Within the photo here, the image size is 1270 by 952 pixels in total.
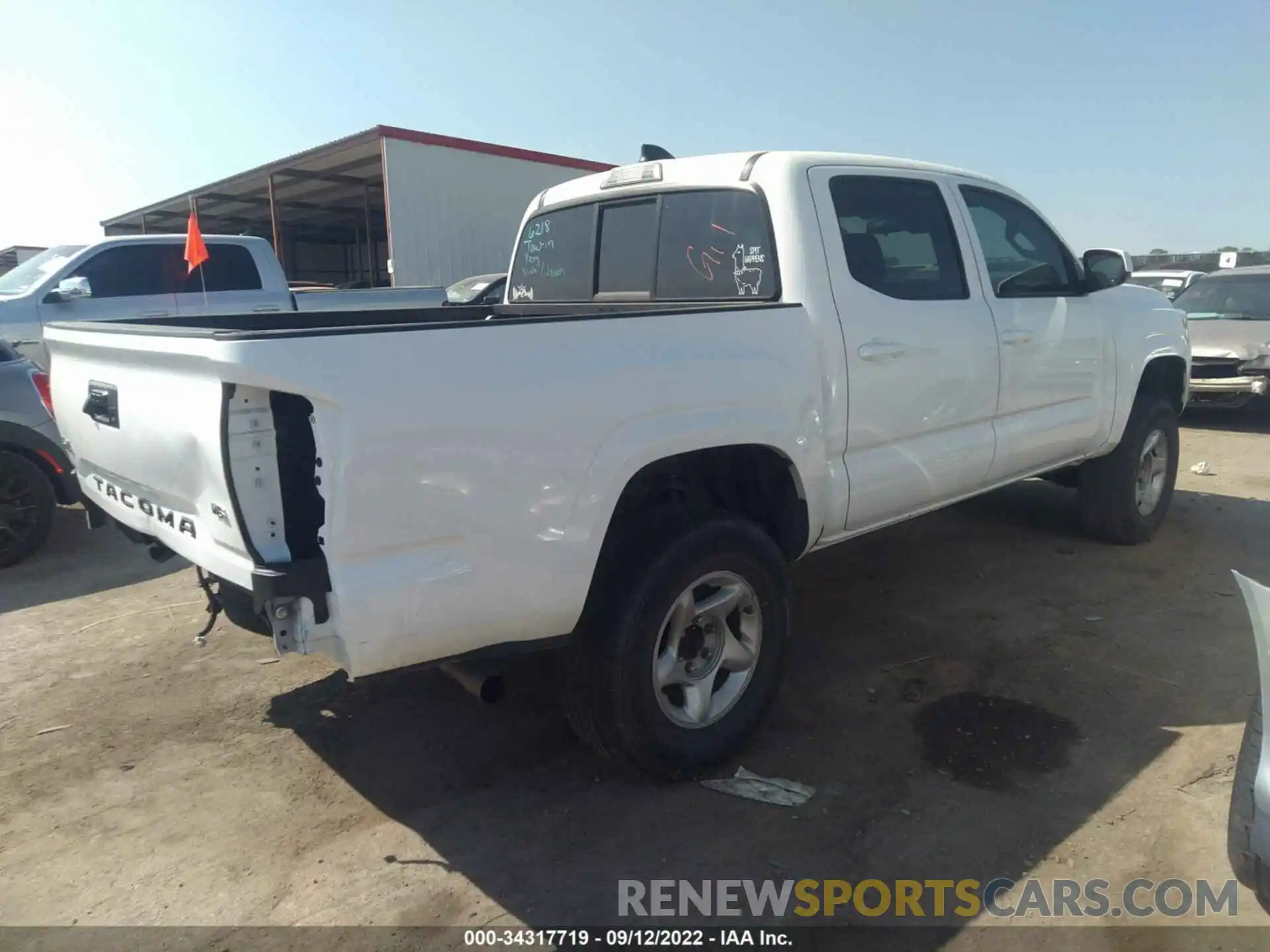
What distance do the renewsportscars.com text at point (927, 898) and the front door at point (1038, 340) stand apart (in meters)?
2.16

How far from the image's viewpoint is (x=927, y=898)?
99.7 inches

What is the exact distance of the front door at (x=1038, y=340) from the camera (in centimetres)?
421

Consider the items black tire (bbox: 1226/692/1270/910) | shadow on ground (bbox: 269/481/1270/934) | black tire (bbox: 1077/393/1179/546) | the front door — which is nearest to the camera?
black tire (bbox: 1226/692/1270/910)

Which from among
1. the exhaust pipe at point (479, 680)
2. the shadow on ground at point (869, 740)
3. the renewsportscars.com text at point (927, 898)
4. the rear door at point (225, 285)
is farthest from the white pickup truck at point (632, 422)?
the rear door at point (225, 285)

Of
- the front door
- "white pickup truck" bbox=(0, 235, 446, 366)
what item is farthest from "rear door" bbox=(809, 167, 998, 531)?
"white pickup truck" bbox=(0, 235, 446, 366)

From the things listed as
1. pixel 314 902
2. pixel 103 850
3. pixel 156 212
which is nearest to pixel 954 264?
pixel 314 902

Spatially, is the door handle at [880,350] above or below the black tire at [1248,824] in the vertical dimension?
above

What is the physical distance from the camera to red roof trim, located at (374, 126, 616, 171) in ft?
51.0

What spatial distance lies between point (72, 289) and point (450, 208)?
29.7ft

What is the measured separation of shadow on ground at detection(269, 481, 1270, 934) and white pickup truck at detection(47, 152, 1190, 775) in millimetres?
334

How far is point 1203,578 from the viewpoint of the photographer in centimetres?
504

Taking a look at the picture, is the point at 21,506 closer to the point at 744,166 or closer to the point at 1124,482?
the point at 744,166

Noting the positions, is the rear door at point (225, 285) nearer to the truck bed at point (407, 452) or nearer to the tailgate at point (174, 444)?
the tailgate at point (174, 444)

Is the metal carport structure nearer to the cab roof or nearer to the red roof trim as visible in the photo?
the red roof trim
